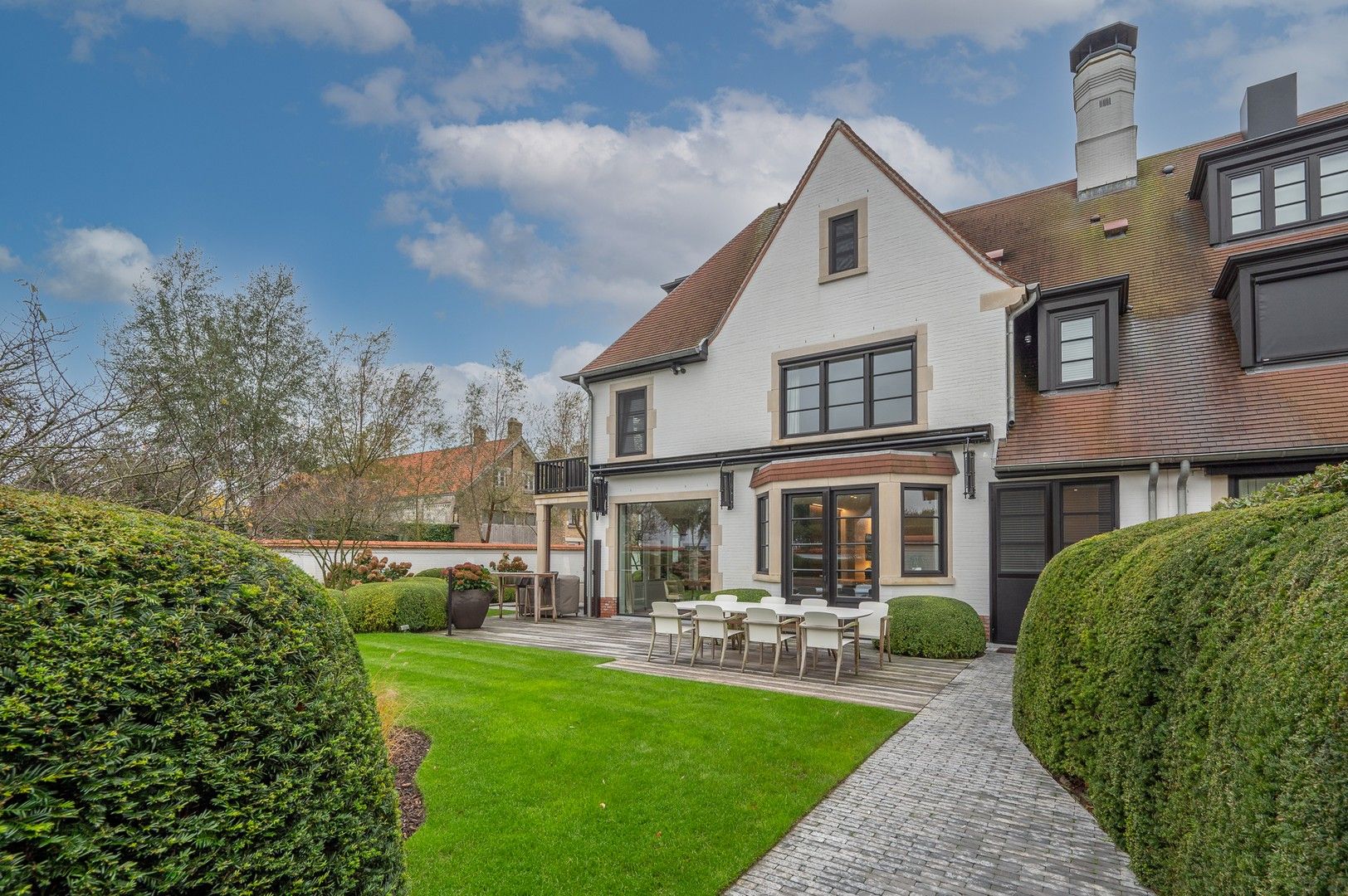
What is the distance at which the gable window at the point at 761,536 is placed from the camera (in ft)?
43.1

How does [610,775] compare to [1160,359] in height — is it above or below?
below

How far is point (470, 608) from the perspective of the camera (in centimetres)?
1368

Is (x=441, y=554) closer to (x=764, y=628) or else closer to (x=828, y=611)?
(x=764, y=628)

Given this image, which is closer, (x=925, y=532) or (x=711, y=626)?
(x=711, y=626)

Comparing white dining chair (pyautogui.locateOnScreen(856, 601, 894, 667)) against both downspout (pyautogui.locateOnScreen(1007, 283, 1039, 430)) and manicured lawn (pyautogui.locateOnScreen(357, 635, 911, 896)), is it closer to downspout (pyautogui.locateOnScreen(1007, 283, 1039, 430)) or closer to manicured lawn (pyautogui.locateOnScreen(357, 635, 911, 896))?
manicured lawn (pyautogui.locateOnScreen(357, 635, 911, 896))

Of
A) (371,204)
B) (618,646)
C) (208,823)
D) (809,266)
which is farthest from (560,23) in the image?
(208,823)

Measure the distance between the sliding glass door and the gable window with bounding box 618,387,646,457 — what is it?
4894 millimetres

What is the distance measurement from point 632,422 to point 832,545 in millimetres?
6369

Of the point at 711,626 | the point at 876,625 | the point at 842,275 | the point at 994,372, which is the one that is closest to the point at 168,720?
the point at 711,626

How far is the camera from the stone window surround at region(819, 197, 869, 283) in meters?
13.0

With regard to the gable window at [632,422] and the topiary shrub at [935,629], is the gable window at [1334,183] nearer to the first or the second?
the topiary shrub at [935,629]

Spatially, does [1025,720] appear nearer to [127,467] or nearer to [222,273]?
[127,467]

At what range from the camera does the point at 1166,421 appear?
1010 cm

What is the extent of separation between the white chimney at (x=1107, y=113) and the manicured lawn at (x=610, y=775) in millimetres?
13604
